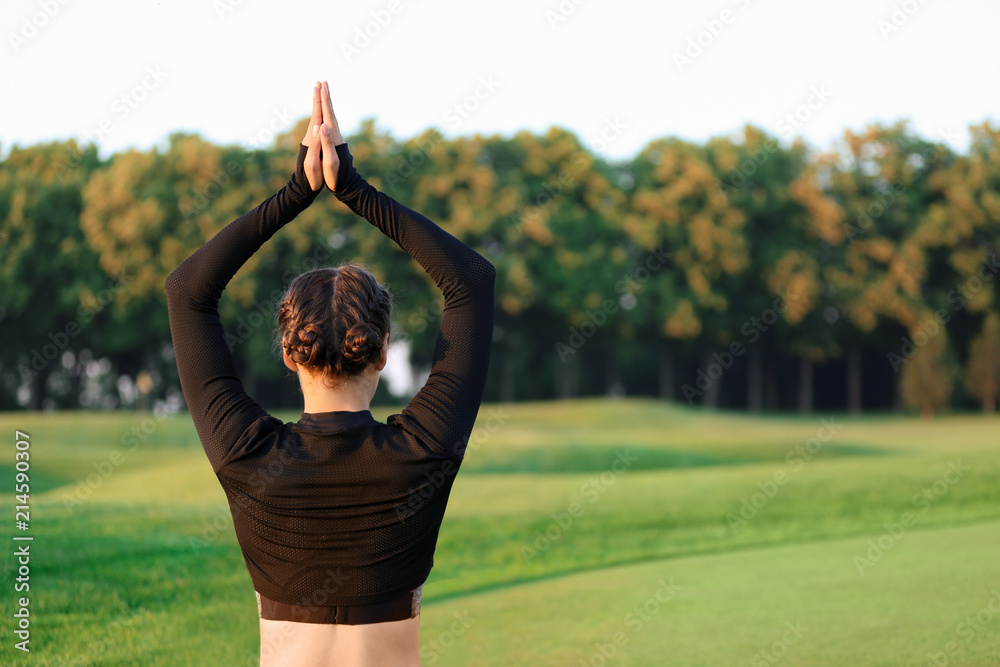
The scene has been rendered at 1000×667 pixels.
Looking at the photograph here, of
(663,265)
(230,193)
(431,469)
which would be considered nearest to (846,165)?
(663,265)

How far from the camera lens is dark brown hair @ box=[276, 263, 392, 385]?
190 cm

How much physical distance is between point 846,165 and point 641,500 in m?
35.7

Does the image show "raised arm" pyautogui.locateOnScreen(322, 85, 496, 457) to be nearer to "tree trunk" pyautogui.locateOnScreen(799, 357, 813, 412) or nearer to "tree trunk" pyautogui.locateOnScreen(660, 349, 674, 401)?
"tree trunk" pyautogui.locateOnScreen(660, 349, 674, 401)

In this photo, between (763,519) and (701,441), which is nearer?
A: (763,519)

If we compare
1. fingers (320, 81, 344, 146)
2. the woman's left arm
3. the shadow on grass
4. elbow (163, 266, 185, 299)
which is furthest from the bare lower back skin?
the shadow on grass

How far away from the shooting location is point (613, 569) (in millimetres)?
8805

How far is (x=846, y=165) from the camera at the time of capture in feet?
145

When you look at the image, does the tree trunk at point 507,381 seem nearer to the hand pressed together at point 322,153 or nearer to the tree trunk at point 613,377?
the tree trunk at point 613,377

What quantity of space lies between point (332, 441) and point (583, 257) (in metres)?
36.6

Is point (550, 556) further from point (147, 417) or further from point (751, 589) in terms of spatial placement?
point (147, 417)

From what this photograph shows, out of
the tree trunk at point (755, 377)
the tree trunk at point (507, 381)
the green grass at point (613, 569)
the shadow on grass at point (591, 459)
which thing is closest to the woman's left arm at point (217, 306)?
the green grass at point (613, 569)

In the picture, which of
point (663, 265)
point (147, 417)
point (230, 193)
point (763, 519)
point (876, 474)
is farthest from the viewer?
point (663, 265)

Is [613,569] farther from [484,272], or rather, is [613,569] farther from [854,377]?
[854,377]

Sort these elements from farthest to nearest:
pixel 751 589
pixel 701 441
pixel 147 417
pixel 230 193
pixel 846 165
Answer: pixel 846 165 → pixel 230 193 → pixel 147 417 → pixel 701 441 → pixel 751 589
